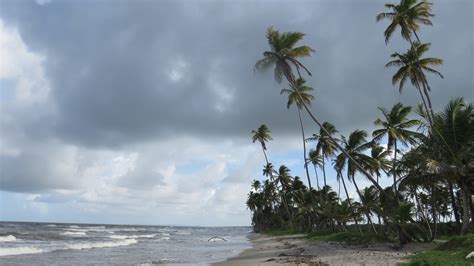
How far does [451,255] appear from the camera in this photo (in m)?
15.1

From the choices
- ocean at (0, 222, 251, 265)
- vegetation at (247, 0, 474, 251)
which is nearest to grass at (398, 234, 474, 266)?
vegetation at (247, 0, 474, 251)

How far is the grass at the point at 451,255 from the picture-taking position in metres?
13.4

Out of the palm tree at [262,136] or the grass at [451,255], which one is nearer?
the grass at [451,255]

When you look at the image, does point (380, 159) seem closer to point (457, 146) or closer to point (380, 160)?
point (380, 160)

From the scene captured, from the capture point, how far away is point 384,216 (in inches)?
969

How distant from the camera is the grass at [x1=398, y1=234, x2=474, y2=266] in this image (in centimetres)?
1342

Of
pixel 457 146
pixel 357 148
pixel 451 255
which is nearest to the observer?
pixel 451 255

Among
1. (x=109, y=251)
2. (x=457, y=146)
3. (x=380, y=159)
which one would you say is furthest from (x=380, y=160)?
(x=109, y=251)

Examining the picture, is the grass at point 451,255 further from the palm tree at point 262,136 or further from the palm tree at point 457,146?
the palm tree at point 262,136

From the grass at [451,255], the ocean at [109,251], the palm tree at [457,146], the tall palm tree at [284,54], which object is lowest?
the ocean at [109,251]

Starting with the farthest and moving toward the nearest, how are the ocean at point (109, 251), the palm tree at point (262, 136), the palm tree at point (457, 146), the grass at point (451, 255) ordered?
the palm tree at point (262, 136)
the ocean at point (109, 251)
the palm tree at point (457, 146)
the grass at point (451, 255)

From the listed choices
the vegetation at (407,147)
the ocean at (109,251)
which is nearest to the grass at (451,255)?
the vegetation at (407,147)

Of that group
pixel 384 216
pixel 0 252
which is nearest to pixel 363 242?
pixel 384 216

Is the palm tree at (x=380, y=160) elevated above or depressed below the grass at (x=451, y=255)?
above
